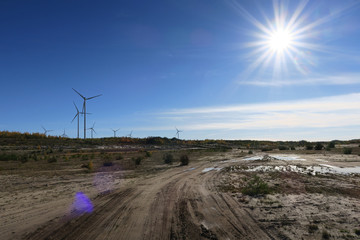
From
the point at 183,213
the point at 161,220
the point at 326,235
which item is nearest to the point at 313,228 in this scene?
the point at 326,235

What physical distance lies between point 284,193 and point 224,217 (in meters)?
5.17

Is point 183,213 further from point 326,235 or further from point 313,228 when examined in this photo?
point 326,235

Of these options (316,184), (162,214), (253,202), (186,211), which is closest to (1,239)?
(162,214)

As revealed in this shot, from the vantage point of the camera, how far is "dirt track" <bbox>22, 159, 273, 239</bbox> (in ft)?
23.5

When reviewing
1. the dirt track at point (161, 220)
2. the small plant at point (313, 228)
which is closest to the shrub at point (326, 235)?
the small plant at point (313, 228)

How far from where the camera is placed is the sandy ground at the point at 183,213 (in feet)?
23.9

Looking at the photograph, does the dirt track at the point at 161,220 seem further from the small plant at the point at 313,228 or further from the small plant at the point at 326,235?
the small plant at the point at 326,235

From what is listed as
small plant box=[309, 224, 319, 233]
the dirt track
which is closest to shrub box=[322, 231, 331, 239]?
small plant box=[309, 224, 319, 233]

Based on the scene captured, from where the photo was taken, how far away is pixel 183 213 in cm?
911

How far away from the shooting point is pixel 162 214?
29.6 ft

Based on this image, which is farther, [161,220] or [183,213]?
[183,213]

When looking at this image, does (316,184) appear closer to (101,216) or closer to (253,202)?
(253,202)

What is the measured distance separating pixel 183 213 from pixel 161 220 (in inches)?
41.9

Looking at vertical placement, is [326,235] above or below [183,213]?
below
